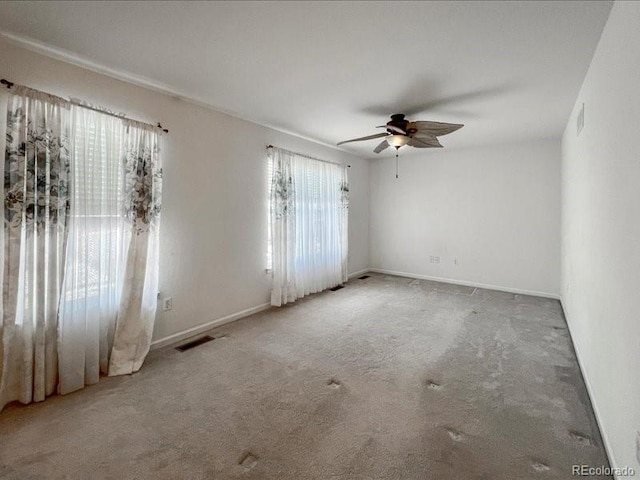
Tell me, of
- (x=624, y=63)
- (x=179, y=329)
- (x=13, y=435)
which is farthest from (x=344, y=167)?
(x=13, y=435)

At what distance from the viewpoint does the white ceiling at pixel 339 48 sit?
1.70m

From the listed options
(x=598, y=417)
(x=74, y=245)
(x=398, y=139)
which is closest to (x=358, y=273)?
(x=398, y=139)

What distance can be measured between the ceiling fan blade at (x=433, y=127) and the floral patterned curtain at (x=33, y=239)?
287cm

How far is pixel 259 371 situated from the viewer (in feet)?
8.10

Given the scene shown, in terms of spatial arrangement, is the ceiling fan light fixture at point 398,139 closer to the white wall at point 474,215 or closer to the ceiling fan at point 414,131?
the ceiling fan at point 414,131

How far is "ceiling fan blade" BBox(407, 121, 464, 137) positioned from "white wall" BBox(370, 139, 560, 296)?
255cm

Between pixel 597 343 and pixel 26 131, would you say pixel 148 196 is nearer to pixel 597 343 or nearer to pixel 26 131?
pixel 26 131

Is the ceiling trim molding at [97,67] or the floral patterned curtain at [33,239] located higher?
the ceiling trim molding at [97,67]

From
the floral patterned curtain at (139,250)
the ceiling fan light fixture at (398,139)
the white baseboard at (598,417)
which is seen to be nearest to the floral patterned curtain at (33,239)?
the floral patterned curtain at (139,250)

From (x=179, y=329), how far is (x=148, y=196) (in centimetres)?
138

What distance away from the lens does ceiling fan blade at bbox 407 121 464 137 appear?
2773 mm

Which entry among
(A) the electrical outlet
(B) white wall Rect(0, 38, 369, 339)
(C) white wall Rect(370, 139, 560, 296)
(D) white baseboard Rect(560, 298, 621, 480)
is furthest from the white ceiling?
(D) white baseboard Rect(560, 298, 621, 480)

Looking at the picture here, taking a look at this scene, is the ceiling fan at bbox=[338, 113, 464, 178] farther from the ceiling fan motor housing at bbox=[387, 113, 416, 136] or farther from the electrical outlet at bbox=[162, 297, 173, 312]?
the electrical outlet at bbox=[162, 297, 173, 312]

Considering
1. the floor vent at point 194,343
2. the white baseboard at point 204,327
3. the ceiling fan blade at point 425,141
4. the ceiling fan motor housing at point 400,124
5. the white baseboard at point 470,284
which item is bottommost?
the floor vent at point 194,343
